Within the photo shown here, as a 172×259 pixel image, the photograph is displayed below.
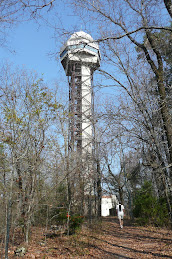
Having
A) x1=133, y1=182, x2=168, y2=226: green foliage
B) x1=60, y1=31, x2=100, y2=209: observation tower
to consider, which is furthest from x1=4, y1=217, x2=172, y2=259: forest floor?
x1=60, y1=31, x2=100, y2=209: observation tower

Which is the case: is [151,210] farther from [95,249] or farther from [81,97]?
[81,97]

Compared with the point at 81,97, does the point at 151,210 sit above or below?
below

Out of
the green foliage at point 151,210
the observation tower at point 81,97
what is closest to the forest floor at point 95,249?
the green foliage at point 151,210

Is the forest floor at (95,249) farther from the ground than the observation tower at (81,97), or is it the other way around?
the observation tower at (81,97)

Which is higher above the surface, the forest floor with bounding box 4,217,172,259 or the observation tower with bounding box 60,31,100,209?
the observation tower with bounding box 60,31,100,209

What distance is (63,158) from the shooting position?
12.5 meters

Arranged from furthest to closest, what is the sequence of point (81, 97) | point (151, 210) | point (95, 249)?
1. point (81, 97)
2. point (151, 210)
3. point (95, 249)

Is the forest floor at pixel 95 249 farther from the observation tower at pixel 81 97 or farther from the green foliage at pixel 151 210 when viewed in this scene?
the observation tower at pixel 81 97

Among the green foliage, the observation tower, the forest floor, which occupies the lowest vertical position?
the forest floor

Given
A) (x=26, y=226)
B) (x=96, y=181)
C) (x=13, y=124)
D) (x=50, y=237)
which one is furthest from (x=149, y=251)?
(x=96, y=181)

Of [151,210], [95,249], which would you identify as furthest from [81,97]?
[95,249]

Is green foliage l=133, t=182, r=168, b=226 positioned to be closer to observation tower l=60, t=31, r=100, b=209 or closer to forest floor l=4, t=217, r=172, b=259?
forest floor l=4, t=217, r=172, b=259

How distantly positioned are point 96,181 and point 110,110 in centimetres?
1242

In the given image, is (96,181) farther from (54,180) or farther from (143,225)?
(54,180)
